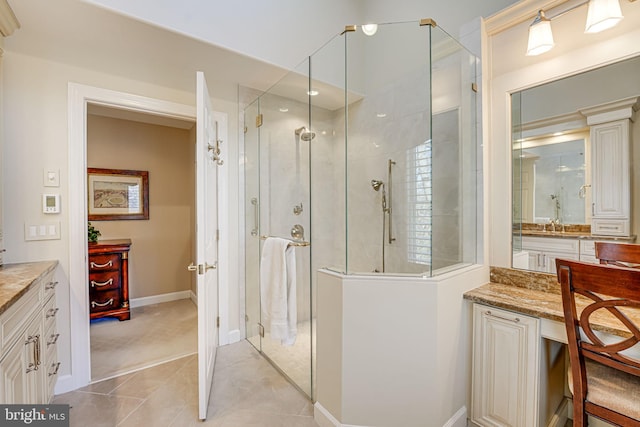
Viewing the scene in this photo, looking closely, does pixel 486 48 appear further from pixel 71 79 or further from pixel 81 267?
pixel 81 267

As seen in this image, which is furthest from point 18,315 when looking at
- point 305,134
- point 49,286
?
point 305,134

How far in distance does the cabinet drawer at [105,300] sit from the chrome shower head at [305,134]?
2716 mm

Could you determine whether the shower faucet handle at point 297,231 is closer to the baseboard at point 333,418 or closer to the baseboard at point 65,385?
the baseboard at point 333,418

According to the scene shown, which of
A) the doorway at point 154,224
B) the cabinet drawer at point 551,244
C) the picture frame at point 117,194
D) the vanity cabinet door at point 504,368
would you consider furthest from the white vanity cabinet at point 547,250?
the picture frame at point 117,194

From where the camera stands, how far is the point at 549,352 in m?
1.47

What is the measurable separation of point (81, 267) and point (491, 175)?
293cm

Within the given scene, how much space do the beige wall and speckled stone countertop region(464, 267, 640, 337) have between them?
11.9 ft

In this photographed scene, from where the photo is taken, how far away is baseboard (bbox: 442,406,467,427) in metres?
1.57

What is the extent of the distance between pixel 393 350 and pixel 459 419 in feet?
1.98

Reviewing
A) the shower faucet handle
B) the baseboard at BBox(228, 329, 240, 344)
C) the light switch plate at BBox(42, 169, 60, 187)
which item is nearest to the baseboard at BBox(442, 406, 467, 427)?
the shower faucet handle

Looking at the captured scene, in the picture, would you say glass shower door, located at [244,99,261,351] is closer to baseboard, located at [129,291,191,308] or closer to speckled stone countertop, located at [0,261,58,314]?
speckled stone countertop, located at [0,261,58,314]

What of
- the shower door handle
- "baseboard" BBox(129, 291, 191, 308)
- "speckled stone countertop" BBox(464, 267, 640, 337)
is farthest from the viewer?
"baseboard" BBox(129, 291, 191, 308)

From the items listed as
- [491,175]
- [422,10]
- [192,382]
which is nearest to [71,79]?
[192,382]

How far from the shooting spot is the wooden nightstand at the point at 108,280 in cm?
317
